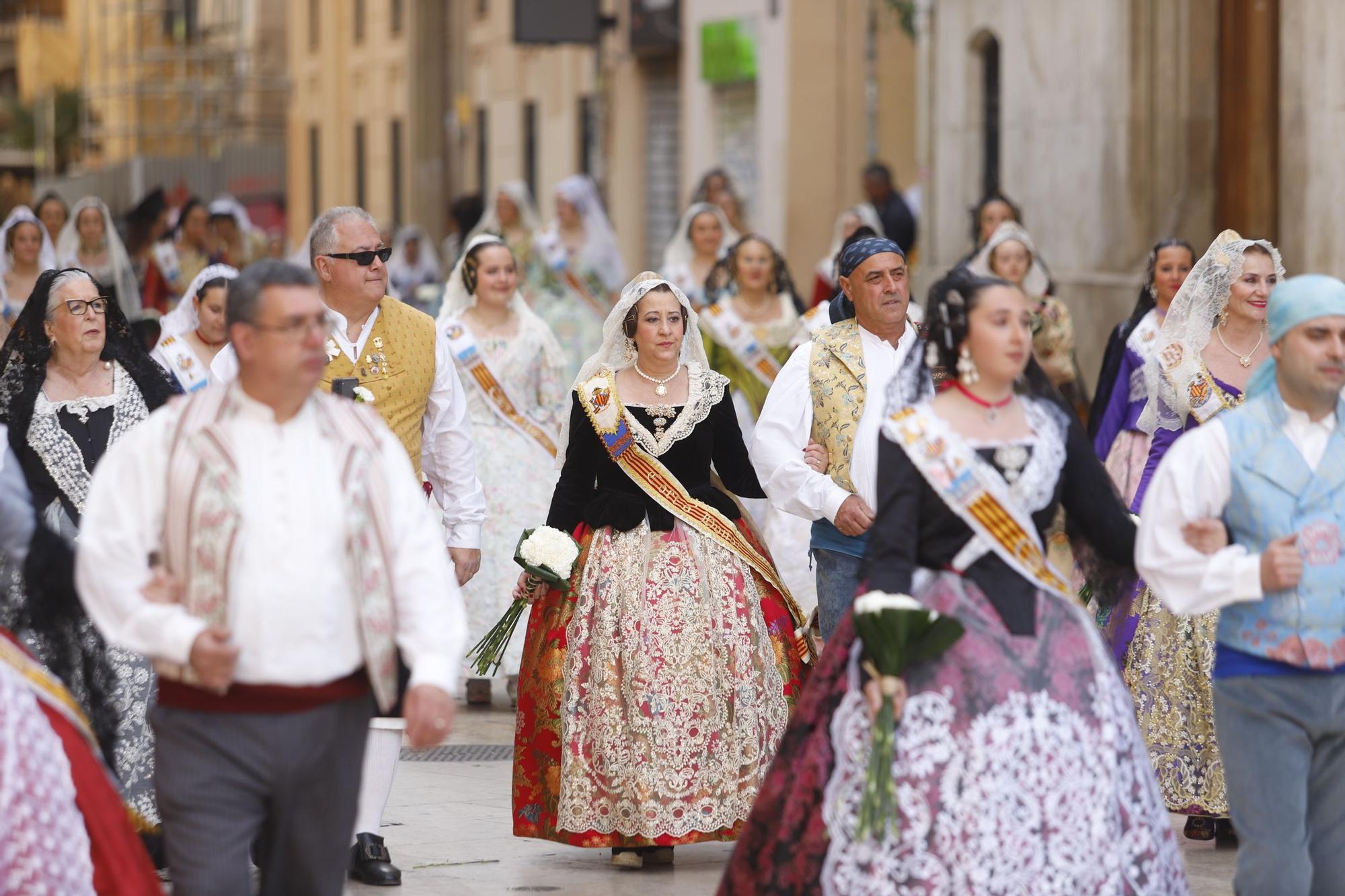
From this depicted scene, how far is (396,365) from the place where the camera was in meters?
7.52

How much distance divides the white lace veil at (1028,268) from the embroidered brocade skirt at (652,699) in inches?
193

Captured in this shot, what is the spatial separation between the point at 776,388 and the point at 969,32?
11.5 meters

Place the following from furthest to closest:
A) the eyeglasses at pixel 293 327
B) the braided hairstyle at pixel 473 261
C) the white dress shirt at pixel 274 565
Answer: the braided hairstyle at pixel 473 261, the eyeglasses at pixel 293 327, the white dress shirt at pixel 274 565

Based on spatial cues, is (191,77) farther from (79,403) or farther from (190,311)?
(79,403)

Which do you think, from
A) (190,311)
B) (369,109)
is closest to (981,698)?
(190,311)

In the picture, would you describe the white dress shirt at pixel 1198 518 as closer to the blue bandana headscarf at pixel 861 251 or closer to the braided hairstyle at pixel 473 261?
the blue bandana headscarf at pixel 861 251

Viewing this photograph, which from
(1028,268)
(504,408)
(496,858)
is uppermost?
(1028,268)

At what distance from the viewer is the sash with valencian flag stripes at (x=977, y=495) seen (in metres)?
5.40

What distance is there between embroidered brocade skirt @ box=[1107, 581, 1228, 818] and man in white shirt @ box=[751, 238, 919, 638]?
3.50 feet

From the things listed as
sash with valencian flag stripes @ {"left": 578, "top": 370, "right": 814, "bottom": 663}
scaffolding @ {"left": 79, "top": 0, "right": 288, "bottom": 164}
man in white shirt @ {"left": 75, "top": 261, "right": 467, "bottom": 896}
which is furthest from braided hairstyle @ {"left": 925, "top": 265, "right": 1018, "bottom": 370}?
scaffolding @ {"left": 79, "top": 0, "right": 288, "bottom": 164}

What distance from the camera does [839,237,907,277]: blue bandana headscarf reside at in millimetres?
7539

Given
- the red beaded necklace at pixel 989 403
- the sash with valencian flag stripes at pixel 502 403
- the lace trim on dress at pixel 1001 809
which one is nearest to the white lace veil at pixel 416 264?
the sash with valencian flag stripes at pixel 502 403

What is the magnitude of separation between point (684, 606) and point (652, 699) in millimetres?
310

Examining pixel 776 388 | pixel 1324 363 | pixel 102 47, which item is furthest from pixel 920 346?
pixel 102 47
